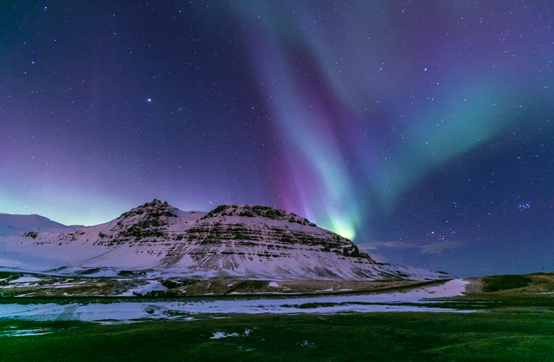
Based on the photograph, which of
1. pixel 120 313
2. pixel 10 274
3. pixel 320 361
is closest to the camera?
pixel 320 361

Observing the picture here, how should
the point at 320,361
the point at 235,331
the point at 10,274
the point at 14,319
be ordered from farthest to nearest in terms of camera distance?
1. the point at 10,274
2. the point at 14,319
3. the point at 235,331
4. the point at 320,361

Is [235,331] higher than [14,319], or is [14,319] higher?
[235,331]

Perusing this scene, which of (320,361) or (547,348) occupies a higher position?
(547,348)

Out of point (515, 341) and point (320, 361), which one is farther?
point (515, 341)

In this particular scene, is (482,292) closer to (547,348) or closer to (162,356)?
(547,348)

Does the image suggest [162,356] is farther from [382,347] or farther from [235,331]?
[382,347]

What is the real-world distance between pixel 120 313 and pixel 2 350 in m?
21.4

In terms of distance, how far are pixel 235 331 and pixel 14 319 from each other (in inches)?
1180

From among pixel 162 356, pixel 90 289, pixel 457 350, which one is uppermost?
pixel 457 350

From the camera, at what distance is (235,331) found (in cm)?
2344

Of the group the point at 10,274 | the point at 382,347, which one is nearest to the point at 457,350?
the point at 382,347

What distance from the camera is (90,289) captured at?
98.9 metres

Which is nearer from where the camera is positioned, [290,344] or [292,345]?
[292,345]

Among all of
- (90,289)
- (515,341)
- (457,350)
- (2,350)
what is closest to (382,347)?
(457,350)
